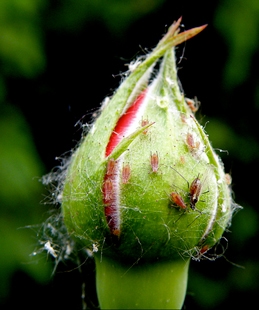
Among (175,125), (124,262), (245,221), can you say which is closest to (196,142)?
(175,125)

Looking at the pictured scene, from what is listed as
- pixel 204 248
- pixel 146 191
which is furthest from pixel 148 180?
pixel 204 248

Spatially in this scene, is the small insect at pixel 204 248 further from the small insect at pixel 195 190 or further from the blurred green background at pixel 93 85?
the blurred green background at pixel 93 85

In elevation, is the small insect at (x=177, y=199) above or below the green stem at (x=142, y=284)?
above

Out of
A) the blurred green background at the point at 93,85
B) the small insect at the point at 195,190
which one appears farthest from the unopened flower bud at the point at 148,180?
the blurred green background at the point at 93,85

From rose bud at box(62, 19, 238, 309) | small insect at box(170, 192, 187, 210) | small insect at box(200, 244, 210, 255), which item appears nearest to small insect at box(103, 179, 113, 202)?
rose bud at box(62, 19, 238, 309)

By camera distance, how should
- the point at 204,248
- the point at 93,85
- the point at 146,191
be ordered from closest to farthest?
the point at 146,191, the point at 204,248, the point at 93,85

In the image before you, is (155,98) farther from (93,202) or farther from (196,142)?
(93,202)

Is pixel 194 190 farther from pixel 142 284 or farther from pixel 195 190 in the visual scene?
pixel 142 284
